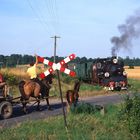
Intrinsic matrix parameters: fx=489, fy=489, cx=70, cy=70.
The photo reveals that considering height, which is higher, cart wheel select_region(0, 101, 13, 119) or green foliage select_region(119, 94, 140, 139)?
green foliage select_region(119, 94, 140, 139)

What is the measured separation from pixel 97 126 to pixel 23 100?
760 cm

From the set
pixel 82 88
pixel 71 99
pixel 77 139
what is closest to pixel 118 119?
pixel 77 139

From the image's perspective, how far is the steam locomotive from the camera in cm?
3856

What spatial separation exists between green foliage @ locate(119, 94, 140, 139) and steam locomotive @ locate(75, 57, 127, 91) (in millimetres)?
25091

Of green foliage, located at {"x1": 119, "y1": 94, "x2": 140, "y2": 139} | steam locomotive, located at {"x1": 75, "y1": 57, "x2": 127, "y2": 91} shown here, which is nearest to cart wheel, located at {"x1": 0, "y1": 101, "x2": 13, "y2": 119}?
green foliage, located at {"x1": 119, "y1": 94, "x2": 140, "y2": 139}

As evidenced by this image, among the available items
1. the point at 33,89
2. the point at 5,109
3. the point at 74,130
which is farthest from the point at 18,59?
the point at 74,130

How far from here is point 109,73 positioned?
39.1 meters

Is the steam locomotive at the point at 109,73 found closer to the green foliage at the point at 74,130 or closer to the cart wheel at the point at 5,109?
the cart wheel at the point at 5,109

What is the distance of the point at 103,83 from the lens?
3941 centimetres

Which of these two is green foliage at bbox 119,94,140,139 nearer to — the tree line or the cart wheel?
the cart wheel

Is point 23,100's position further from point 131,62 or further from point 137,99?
point 131,62

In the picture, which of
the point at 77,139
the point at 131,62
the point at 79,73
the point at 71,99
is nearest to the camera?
the point at 77,139

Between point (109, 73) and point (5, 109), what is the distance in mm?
20912

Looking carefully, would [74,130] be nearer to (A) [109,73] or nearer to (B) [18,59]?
(A) [109,73]
